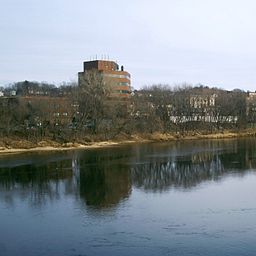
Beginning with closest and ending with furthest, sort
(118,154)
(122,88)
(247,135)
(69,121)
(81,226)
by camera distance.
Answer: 1. (81,226)
2. (118,154)
3. (69,121)
4. (247,135)
5. (122,88)

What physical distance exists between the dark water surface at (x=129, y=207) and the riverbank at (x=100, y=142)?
1226cm

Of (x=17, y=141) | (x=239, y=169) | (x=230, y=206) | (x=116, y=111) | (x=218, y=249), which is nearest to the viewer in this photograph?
(x=218, y=249)

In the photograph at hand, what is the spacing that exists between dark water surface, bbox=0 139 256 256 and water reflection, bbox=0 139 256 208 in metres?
0.06

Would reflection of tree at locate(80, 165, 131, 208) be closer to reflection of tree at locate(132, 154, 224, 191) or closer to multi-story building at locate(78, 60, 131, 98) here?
reflection of tree at locate(132, 154, 224, 191)

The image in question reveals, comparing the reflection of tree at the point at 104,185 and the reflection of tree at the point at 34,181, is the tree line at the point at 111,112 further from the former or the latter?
the reflection of tree at the point at 104,185

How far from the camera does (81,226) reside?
16859 mm

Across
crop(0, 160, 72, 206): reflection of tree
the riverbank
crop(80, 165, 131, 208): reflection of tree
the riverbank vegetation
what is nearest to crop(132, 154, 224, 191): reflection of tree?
crop(80, 165, 131, 208): reflection of tree

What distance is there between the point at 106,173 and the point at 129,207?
10355 mm

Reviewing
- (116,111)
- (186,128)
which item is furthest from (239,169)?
(186,128)

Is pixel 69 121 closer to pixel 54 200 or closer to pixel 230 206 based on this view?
pixel 54 200

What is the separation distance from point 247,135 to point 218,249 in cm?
5802

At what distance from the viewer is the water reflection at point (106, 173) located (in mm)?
23359

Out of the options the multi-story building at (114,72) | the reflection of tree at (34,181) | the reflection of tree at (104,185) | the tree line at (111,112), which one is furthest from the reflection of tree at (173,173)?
the multi-story building at (114,72)

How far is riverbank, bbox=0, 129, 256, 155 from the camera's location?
47.8 metres
